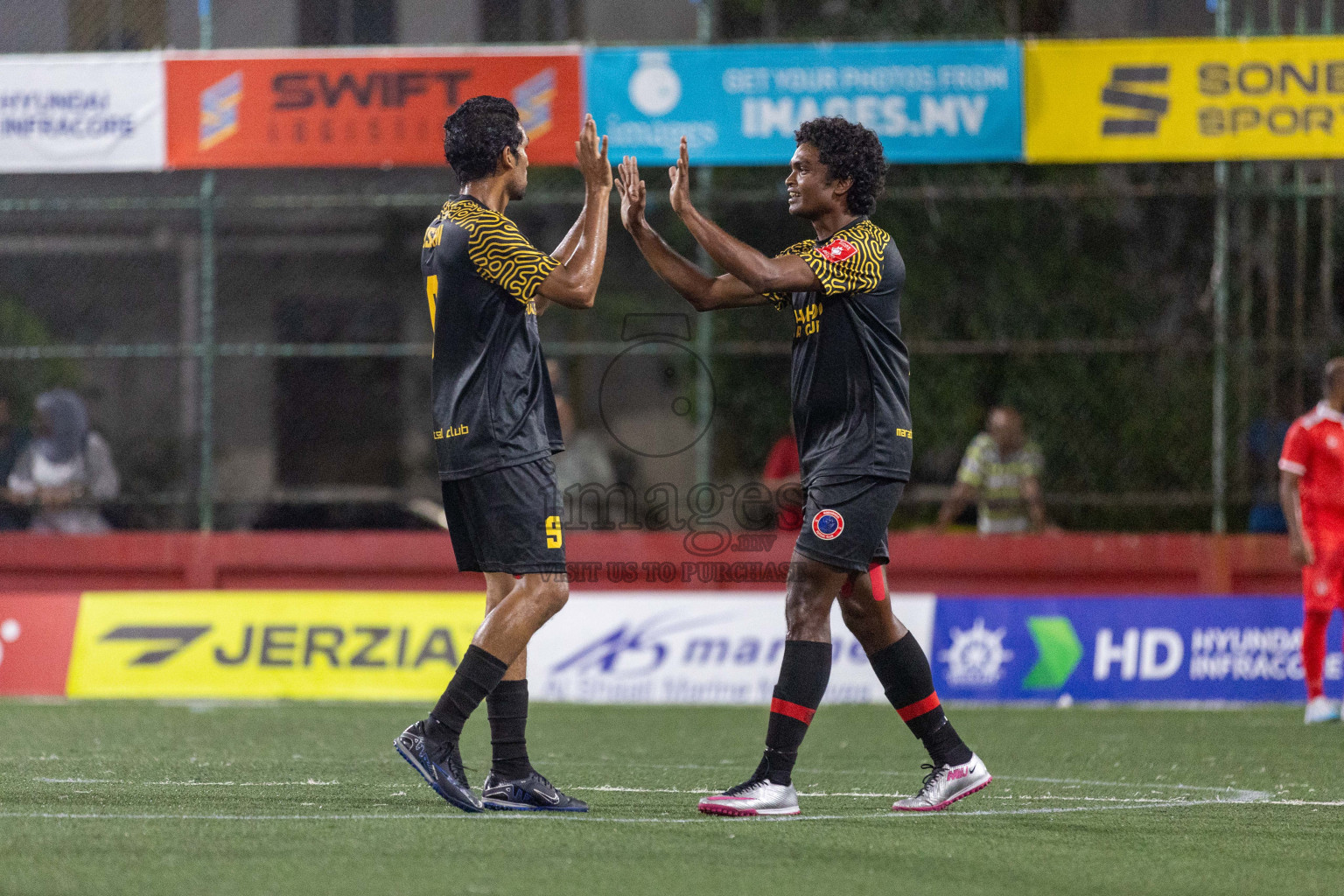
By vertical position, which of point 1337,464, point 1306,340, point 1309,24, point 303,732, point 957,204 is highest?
point 1309,24

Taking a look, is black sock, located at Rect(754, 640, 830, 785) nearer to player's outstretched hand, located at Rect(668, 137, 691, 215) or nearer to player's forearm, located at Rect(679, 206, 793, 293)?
player's forearm, located at Rect(679, 206, 793, 293)

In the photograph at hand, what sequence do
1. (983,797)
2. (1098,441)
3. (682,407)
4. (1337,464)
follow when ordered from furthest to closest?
(682,407), (1098,441), (1337,464), (983,797)

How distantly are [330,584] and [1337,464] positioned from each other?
767 cm

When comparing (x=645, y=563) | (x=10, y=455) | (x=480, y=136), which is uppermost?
(x=480, y=136)

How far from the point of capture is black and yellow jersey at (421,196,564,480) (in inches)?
223

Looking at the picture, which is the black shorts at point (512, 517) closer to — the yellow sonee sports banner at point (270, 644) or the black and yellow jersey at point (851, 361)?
the black and yellow jersey at point (851, 361)

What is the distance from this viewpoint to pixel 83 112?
44.5 ft

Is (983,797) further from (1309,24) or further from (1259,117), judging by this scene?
(1309,24)

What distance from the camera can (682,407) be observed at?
51.7ft

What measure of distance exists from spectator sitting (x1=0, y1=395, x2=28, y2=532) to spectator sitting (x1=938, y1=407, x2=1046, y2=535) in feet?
25.1

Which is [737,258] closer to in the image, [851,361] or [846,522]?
[851,361]

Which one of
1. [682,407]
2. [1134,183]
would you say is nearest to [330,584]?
[682,407]

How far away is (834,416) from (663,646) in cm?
647

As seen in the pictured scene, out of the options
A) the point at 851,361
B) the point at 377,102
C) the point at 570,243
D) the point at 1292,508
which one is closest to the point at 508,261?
the point at 570,243
